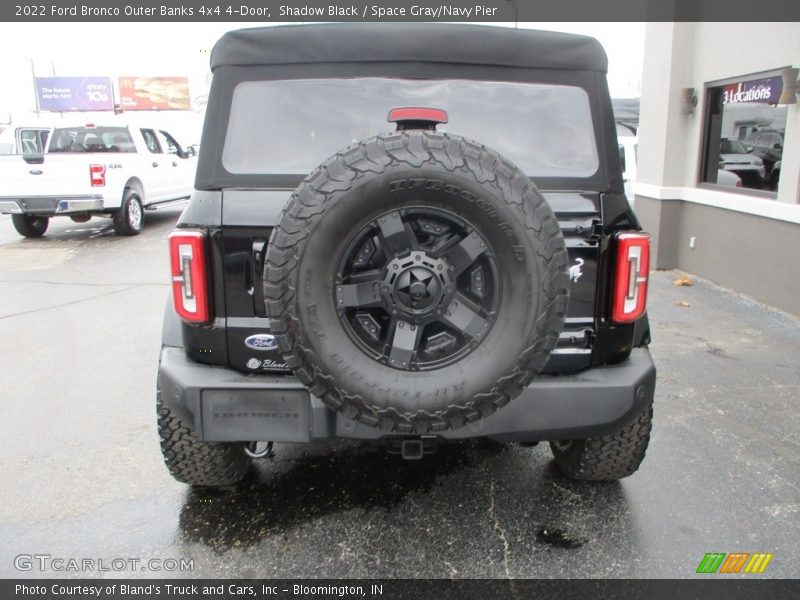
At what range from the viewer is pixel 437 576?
2.51 metres

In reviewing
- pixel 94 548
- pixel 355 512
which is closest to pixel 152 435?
pixel 94 548

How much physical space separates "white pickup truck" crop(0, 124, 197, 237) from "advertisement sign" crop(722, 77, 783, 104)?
876cm

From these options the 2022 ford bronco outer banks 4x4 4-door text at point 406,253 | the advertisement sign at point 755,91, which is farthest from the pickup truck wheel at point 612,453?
the advertisement sign at point 755,91

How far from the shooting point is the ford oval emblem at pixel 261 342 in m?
2.50

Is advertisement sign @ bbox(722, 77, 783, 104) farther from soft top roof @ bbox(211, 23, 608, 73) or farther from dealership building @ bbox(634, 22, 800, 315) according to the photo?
soft top roof @ bbox(211, 23, 608, 73)

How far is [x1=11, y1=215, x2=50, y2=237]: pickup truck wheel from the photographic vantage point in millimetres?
11555

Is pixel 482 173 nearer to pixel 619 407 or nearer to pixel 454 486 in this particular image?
pixel 619 407

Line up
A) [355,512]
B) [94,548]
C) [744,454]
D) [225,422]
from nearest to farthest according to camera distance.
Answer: [225,422] → [94,548] → [355,512] → [744,454]

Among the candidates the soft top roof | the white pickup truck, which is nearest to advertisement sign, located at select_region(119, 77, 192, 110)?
the white pickup truck

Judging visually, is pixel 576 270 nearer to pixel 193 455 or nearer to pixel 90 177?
pixel 193 455

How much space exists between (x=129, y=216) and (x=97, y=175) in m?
1.02

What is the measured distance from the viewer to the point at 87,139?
11.4 m

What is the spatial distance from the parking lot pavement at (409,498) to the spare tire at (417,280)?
2.79ft

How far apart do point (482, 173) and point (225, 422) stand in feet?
4.35
